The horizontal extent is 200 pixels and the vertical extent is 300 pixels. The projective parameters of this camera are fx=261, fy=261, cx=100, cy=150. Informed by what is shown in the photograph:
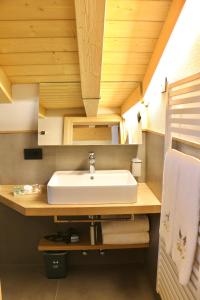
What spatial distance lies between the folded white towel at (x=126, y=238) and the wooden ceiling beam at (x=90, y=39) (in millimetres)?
1099

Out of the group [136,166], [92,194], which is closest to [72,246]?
[92,194]

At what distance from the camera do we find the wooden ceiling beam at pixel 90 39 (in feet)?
3.49

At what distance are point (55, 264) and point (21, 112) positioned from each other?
1.33 m

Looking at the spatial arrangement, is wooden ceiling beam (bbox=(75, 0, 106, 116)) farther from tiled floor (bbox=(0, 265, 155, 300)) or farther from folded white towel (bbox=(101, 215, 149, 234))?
tiled floor (bbox=(0, 265, 155, 300))

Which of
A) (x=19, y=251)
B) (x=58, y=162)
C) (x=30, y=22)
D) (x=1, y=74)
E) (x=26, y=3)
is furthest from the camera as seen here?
(x=19, y=251)

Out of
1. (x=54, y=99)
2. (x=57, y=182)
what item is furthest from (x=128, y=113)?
(x=57, y=182)

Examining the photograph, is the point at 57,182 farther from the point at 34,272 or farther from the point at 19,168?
the point at 34,272

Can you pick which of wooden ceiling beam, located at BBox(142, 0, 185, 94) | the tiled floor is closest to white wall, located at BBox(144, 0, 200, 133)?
wooden ceiling beam, located at BBox(142, 0, 185, 94)

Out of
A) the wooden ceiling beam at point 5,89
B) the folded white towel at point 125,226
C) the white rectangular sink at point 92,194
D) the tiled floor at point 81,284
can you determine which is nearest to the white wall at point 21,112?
the wooden ceiling beam at point 5,89

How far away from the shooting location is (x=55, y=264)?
2.23 meters

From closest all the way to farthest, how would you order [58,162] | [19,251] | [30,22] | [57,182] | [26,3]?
[26,3], [30,22], [57,182], [58,162], [19,251]

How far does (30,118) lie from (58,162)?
17.6 inches

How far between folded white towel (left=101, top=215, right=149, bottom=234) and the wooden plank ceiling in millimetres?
936

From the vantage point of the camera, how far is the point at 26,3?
1.39 metres
